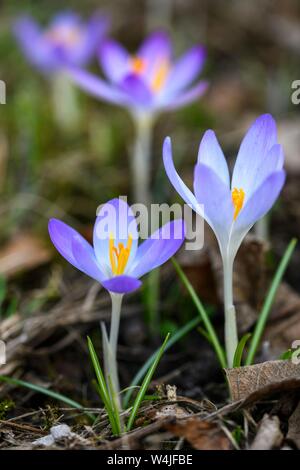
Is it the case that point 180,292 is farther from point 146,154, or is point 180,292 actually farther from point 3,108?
point 3,108

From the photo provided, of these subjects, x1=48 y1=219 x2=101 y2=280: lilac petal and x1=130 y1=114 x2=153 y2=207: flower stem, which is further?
x1=130 y1=114 x2=153 y2=207: flower stem

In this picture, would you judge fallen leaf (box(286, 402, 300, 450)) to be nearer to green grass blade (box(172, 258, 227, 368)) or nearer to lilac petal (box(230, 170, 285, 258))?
green grass blade (box(172, 258, 227, 368))

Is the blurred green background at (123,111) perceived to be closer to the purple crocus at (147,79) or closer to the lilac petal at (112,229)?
the purple crocus at (147,79)

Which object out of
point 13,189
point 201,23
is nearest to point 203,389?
point 13,189

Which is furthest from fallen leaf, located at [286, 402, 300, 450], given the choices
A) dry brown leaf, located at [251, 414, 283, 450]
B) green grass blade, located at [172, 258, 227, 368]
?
green grass blade, located at [172, 258, 227, 368]

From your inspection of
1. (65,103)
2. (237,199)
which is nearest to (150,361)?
(237,199)

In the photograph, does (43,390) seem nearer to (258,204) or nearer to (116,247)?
(116,247)
